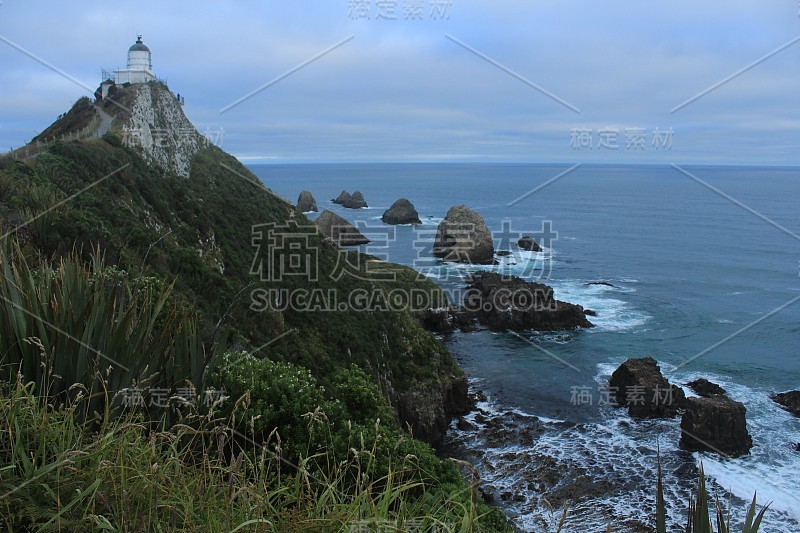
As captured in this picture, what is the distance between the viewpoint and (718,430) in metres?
23.8

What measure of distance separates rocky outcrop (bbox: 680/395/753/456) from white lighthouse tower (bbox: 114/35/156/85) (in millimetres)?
36176

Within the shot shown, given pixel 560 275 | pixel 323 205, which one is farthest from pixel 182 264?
pixel 323 205

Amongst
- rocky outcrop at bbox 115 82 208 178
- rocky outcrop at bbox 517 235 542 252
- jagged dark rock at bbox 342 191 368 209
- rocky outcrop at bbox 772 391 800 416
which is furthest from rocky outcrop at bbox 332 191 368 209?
rocky outcrop at bbox 772 391 800 416

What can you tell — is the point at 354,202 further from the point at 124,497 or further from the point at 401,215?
the point at 124,497

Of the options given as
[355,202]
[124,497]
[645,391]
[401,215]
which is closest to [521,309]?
[645,391]

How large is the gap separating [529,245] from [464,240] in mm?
10192

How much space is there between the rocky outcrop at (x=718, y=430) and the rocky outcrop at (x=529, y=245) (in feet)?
147

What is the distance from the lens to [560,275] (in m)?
55.7

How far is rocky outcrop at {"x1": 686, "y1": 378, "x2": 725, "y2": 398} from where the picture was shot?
29.0m

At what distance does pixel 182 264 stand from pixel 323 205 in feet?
331

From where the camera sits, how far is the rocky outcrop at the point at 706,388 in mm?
28984

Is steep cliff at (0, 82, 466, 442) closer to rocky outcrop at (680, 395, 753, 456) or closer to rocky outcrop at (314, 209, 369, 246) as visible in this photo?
rocky outcrop at (680, 395, 753, 456)

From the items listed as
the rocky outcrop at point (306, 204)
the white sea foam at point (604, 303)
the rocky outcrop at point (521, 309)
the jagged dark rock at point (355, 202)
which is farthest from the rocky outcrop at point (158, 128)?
the jagged dark rock at point (355, 202)

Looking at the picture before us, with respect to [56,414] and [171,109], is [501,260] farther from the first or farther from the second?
[56,414]
